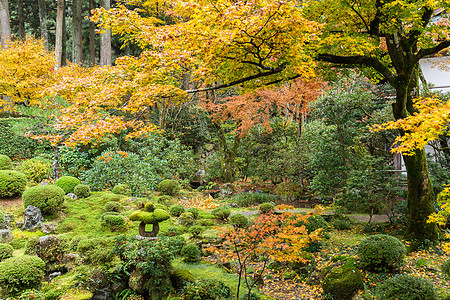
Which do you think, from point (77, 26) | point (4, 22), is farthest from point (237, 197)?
point (4, 22)

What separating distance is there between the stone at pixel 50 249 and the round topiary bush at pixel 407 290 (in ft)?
18.2

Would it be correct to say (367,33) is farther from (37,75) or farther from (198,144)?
(37,75)

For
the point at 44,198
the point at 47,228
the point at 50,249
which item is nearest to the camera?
the point at 50,249

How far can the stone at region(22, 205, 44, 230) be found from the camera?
6491mm

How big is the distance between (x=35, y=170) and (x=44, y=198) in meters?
3.07

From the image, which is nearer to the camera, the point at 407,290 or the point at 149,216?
the point at 407,290

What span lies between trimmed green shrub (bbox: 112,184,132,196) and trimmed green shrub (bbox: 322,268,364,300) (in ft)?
23.2

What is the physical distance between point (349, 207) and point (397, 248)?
338cm

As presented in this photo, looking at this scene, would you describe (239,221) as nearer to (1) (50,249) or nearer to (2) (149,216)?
(2) (149,216)

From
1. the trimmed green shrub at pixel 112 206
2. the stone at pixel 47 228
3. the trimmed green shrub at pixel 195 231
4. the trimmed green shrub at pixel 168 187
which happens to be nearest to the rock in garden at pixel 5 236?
the stone at pixel 47 228

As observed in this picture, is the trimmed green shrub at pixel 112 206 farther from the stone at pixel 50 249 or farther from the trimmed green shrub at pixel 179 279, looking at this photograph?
the trimmed green shrub at pixel 179 279

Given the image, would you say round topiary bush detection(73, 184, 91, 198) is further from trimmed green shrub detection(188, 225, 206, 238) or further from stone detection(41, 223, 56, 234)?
trimmed green shrub detection(188, 225, 206, 238)

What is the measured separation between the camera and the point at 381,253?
205 inches

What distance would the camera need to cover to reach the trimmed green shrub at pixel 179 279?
476 centimetres
